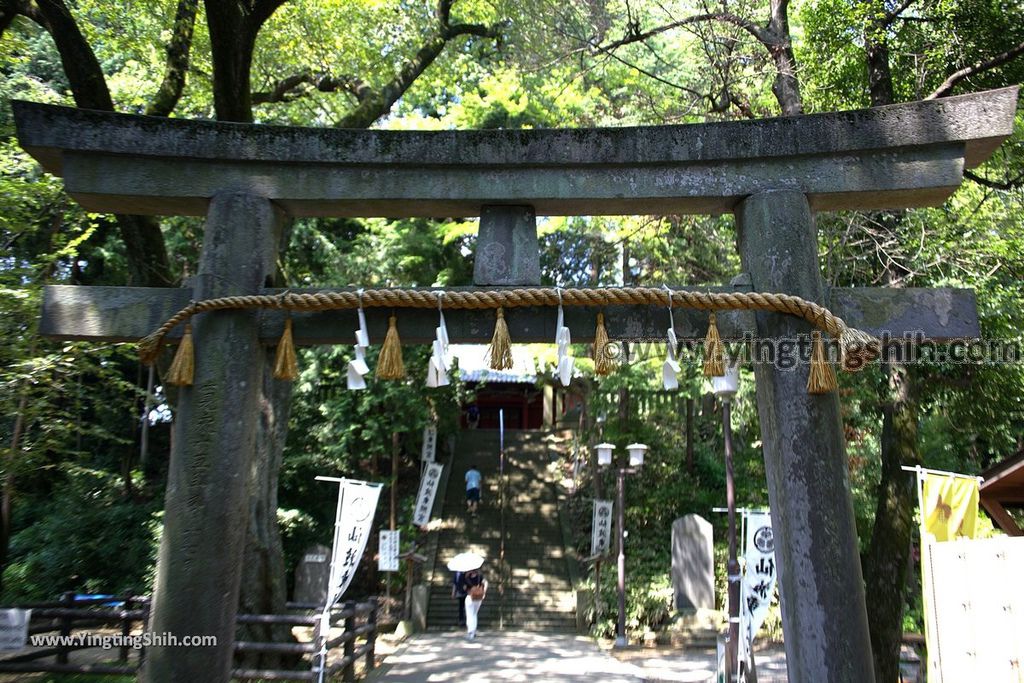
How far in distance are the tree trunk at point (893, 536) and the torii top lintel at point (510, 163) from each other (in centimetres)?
370

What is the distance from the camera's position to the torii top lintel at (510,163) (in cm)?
411

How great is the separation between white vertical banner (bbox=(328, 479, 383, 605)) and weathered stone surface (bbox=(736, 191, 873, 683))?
6569 mm

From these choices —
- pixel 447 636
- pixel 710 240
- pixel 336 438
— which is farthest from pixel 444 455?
pixel 710 240

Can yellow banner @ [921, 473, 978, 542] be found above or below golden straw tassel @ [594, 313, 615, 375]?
below

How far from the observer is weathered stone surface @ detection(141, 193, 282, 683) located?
3.69m

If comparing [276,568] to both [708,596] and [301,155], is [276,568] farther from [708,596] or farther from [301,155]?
[708,596]

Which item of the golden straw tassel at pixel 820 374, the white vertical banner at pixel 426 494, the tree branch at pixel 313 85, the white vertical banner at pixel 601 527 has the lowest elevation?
the white vertical banner at pixel 601 527

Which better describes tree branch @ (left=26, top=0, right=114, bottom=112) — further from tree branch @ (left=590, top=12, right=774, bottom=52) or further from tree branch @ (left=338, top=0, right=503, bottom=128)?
tree branch @ (left=590, top=12, right=774, bottom=52)

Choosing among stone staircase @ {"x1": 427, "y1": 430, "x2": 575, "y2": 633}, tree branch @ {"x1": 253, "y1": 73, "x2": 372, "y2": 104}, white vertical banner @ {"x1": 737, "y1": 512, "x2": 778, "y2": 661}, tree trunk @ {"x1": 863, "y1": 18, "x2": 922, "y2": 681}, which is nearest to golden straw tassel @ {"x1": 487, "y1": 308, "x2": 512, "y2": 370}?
tree trunk @ {"x1": 863, "y1": 18, "x2": 922, "y2": 681}

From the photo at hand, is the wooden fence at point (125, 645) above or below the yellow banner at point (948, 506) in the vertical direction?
below

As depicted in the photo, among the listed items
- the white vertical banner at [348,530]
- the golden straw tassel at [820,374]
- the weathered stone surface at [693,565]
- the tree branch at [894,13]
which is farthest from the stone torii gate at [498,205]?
the weathered stone surface at [693,565]

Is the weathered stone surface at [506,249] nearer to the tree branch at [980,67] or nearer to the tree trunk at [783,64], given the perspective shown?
the tree trunk at [783,64]

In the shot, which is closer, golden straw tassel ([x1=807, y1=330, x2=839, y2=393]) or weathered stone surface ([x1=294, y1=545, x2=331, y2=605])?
golden straw tassel ([x1=807, y1=330, x2=839, y2=393])

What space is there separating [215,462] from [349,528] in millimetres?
5963
